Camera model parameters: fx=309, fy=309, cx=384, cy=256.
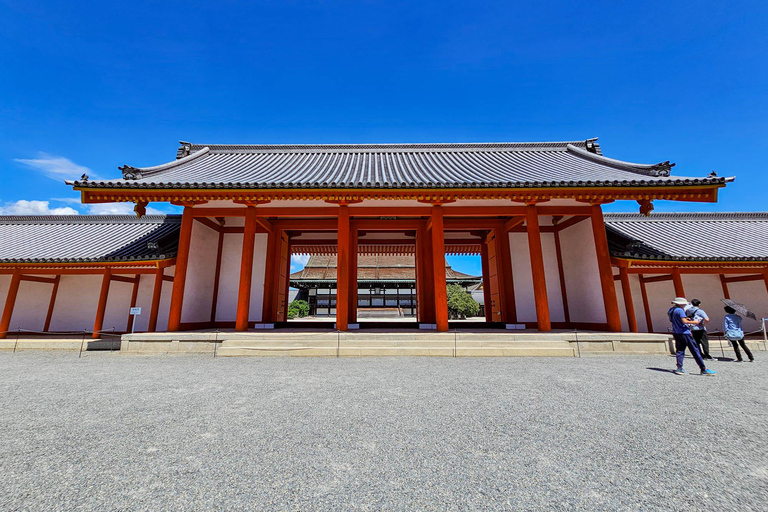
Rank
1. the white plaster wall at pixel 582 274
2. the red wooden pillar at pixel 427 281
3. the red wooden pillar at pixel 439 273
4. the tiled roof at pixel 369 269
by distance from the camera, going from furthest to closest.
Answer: the tiled roof at pixel 369 269
the red wooden pillar at pixel 427 281
the white plaster wall at pixel 582 274
the red wooden pillar at pixel 439 273

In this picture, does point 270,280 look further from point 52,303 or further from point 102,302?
point 52,303

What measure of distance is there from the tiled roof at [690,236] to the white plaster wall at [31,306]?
655 inches

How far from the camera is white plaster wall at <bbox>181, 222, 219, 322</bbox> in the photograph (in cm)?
836

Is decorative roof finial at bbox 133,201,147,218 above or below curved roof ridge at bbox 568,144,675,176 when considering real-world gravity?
below

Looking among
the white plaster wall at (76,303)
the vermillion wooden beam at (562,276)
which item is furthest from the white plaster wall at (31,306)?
the vermillion wooden beam at (562,276)

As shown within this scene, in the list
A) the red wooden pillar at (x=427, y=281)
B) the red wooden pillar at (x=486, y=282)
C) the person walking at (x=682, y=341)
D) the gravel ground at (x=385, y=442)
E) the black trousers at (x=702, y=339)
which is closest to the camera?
the gravel ground at (x=385, y=442)

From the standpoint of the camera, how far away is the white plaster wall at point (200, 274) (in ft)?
27.4

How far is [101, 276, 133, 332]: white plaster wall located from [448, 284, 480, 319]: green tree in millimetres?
19163

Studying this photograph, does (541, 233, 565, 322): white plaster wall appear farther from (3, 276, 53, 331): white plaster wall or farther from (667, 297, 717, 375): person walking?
(3, 276, 53, 331): white plaster wall

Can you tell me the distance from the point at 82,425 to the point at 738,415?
600 cm

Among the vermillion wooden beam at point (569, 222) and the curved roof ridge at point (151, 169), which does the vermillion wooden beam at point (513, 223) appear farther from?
the curved roof ridge at point (151, 169)

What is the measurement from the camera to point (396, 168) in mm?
10375

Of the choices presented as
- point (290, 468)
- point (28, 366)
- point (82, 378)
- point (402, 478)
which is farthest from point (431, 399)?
point (28, 366)

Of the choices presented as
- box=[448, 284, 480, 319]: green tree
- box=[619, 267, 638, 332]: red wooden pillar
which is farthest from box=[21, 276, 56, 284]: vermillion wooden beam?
box=[448, 284, 480, 319]: green tree
